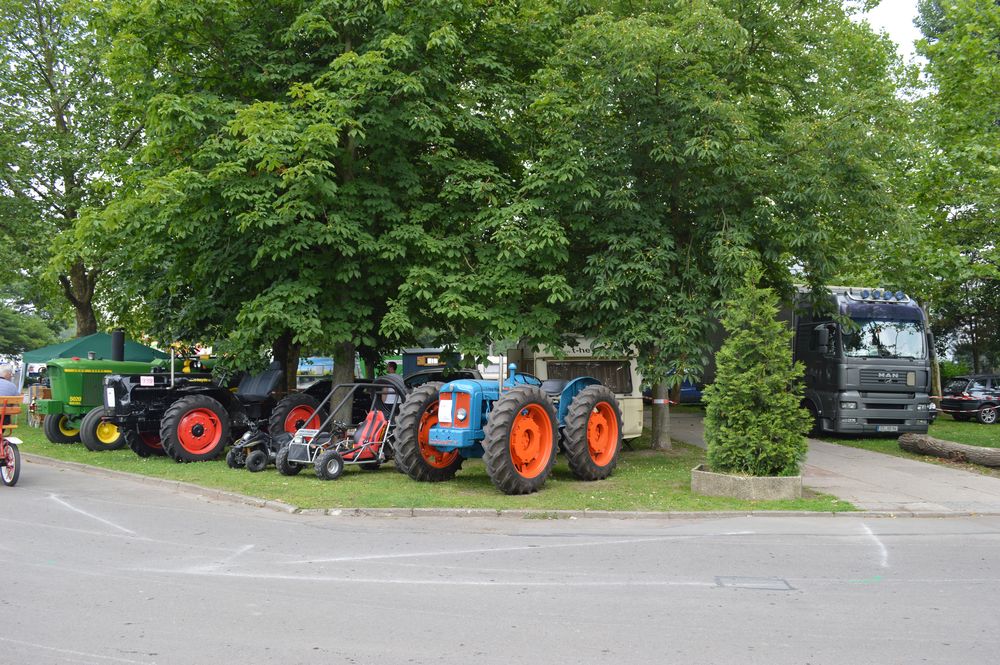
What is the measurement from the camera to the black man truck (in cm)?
1989

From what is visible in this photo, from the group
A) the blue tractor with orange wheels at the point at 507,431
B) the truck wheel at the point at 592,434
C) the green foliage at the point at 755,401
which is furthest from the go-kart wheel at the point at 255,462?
the green foliage at the point at 755,401

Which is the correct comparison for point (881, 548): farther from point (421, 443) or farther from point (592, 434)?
point (421, 443)

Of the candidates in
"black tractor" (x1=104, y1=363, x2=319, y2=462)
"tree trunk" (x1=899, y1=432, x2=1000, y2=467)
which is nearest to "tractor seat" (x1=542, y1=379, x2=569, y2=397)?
"black tractor" (x1=104, y1=363, x2=319, y2=462)

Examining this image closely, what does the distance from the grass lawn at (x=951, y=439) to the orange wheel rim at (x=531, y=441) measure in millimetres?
8250

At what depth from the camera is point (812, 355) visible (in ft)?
68.6

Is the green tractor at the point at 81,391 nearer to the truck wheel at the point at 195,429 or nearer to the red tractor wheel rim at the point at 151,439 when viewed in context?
the red tractor wheel rim at the point at 151,439

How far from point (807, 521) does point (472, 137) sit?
9.97m

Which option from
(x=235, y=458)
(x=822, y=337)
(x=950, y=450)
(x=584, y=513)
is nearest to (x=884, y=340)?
(x=822, y=337)

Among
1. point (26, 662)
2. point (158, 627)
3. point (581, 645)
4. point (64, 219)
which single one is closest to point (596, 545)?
point (581, 645)

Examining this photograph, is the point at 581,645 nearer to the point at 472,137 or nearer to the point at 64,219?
the point at 472,137

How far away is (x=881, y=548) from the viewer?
363 inches

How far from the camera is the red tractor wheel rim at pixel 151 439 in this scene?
56.7ft

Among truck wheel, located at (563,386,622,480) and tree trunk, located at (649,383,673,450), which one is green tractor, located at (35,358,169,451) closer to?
truck wheel, located at (563,386,622,480)

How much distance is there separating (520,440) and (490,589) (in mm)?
5321
